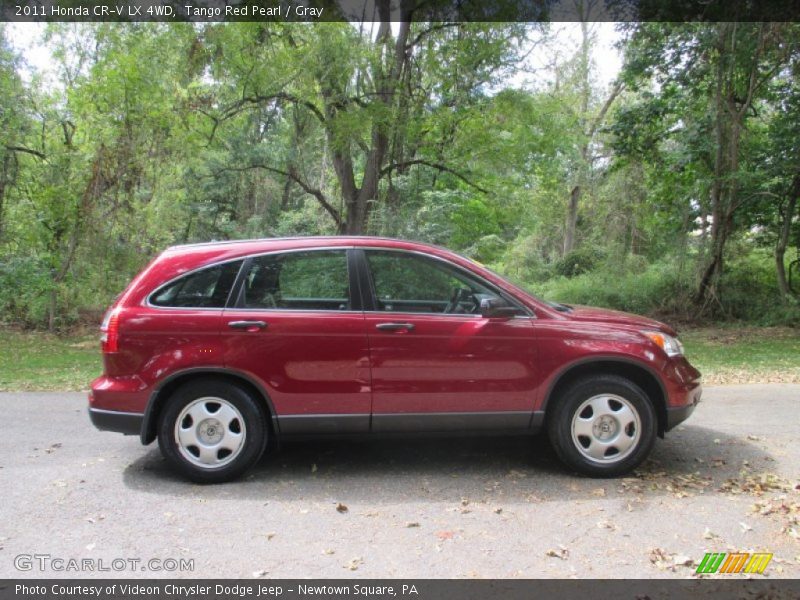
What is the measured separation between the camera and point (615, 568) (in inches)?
132

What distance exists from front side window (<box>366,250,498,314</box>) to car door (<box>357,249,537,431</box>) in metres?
0.09

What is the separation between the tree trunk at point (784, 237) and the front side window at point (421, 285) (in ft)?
49.5

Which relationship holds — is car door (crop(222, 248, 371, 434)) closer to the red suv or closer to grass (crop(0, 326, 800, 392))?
the red suv

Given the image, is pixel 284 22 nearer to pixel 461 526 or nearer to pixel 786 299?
pixel 461 526

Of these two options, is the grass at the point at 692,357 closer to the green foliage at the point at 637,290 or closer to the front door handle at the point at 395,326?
the green foliage at the point at 637,290

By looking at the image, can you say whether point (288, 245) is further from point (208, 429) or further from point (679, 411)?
point (679, 411)

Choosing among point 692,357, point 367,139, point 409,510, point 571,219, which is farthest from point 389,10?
point 571,219

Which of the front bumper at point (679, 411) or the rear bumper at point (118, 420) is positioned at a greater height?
the front bumper at point (679, 411)

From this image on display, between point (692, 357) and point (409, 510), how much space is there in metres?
9.67

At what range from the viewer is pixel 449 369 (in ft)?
15.3

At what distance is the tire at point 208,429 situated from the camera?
4648 mm

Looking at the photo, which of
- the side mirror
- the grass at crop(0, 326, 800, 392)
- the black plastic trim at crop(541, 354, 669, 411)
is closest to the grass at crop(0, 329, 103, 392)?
the grass at crop(0, 326, 800, 392)
